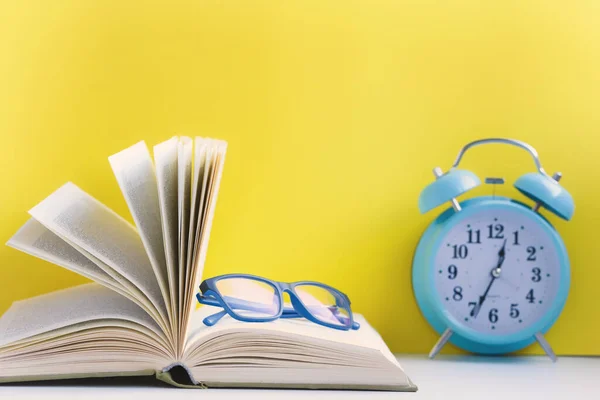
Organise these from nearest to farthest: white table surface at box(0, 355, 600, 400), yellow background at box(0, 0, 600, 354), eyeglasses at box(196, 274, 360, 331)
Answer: white table surface at box(0, 355, 600, 400)
eyeglasses at box(196, 274, 360, 331)
yellow background at box(0, 0, 600, 354)

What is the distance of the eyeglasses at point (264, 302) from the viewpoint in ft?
3.61

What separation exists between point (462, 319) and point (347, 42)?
565mm

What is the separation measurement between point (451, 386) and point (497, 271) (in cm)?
32

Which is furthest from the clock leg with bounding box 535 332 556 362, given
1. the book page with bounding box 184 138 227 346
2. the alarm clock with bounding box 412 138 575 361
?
the book page with bounding box 184 138 227 346

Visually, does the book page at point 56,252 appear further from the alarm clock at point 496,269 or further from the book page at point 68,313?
the alarm clock at point 496,269

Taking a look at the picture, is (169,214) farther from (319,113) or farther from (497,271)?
(497,271)

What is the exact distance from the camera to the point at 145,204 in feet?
3.47

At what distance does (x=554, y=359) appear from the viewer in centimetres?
136

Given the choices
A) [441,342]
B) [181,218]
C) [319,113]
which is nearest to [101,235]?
[181,218]

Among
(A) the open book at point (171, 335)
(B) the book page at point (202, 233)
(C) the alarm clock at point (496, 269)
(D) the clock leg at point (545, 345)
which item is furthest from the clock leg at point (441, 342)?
(B) the book page at point (202, 233)

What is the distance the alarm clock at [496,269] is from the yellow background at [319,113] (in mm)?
101

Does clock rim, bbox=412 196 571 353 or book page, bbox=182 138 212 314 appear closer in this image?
book page, bbox=182 138 212 314

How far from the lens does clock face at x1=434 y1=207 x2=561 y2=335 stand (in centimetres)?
134

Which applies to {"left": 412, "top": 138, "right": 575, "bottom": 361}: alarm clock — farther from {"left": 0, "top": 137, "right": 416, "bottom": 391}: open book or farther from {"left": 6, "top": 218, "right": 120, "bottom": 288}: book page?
{"left": 6, "top": 218, "right": 120, "bottom": 288}: book page
